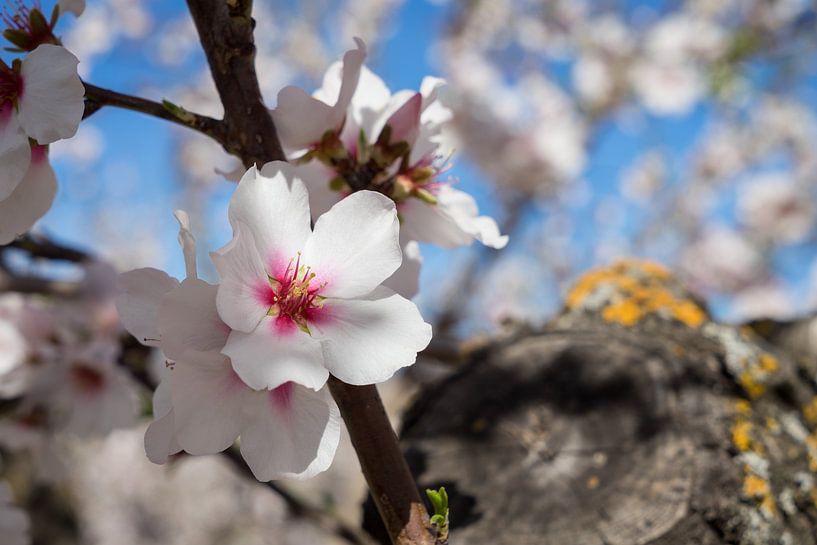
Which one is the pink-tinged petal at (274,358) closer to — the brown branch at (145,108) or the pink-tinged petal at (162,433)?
the pink-tinged petal at (162,433)

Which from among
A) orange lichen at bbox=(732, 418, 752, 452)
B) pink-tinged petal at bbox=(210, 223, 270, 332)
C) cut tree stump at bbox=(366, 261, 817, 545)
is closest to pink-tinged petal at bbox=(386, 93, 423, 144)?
pink-tinged petal at bbox=(210, 223, 270, 332)

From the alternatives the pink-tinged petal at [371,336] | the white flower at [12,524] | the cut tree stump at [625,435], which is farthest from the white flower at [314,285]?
the white flower at [12,524]

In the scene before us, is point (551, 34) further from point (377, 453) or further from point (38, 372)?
point (377, 453)

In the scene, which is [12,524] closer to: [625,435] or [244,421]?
[244,421]

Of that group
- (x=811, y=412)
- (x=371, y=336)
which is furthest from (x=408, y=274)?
(x=811, y=412)

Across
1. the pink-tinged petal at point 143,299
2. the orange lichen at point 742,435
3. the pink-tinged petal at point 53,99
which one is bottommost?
the orange lichen at point 742,435

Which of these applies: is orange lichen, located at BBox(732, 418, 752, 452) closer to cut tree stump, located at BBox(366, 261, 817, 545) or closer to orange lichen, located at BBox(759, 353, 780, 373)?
cut tree stump, located at BBox(366, 261, 817, 545)

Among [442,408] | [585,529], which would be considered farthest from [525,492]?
[442,408]
